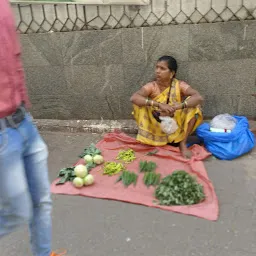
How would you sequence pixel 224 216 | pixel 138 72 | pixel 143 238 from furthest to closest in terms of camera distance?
pixel 138 72 → pixel 224 216 → pixel 143 238

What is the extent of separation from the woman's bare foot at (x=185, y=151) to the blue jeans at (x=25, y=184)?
2.14m

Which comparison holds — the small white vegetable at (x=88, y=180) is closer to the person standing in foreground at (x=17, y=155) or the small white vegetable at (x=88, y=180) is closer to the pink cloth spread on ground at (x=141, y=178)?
the pink cloth spread on ground at (x=141, y=178)

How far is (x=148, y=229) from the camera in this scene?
2.61 metres

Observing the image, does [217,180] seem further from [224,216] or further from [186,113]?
[186,113]

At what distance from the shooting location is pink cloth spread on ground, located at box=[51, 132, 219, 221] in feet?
9.31

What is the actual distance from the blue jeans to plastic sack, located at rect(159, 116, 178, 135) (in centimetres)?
222

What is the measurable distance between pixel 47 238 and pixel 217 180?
193 centimetres

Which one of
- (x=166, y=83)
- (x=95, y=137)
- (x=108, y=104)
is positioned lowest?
(x=95, y=137)

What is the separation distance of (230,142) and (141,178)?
117 centimetres

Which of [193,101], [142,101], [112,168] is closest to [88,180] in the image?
[112,168]

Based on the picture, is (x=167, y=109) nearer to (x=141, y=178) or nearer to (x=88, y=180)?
(x=141, y=178)

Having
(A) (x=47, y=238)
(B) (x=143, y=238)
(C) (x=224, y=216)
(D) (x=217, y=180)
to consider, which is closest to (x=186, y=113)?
(D) (x=217, y=180)

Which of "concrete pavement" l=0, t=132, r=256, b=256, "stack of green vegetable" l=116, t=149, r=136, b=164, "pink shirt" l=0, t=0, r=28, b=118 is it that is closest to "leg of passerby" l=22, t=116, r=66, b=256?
"pink shirt" l=0, t=0, r=28, b=118

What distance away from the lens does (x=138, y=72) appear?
4.47m
